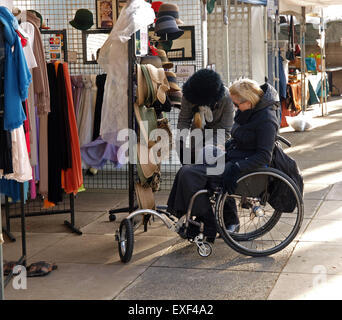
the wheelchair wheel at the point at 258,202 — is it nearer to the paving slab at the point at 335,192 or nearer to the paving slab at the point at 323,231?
the paving slab at the point at 323,231

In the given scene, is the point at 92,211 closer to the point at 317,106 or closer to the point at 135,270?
the point at 135,270

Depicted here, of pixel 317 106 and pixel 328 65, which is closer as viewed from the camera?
pixel 317 106

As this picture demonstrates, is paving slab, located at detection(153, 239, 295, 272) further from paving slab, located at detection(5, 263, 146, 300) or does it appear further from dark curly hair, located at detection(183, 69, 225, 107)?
dark curly hair, located at detection(183, 69, 225, 107)

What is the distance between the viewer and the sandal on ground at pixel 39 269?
4.82m

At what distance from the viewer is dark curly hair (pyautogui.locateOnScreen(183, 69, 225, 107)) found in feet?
17.6

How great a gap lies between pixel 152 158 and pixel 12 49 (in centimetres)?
172

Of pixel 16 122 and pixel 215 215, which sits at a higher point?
pixel 16 122

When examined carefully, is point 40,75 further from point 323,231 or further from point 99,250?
point 323,231

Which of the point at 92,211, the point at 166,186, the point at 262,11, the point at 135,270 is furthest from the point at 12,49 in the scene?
the point at 262,11

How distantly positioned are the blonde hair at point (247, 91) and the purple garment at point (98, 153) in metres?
2.17

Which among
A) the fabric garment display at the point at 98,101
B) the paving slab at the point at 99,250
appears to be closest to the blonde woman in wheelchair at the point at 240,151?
the paving slab at the point at 99,250

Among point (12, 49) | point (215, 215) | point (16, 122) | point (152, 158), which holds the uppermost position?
point (12, 49)

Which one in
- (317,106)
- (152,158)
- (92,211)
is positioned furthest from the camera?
(317,106)

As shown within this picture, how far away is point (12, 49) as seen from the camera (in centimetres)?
451
